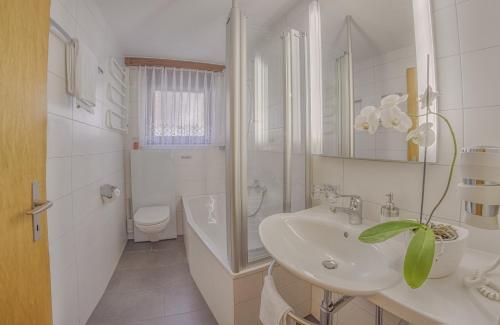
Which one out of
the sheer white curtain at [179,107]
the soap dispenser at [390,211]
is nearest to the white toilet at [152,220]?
the sheer white curtain at [179,107]

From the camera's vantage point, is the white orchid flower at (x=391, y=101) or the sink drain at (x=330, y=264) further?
the sink drain at (x=330, y=264)

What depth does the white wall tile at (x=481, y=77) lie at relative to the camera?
26.8 inches

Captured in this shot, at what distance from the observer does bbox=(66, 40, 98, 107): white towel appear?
120 centimetres

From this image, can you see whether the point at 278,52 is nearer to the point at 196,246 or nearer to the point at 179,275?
the point at 196,246

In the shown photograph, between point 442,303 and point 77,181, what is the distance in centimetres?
179

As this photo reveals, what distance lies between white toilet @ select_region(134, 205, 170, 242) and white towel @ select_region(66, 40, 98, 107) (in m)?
1.30

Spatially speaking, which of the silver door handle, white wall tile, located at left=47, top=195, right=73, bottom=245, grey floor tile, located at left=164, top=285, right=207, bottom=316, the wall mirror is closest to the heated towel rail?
white wall tile, located at left=47, top=195, right=73, bottom=245

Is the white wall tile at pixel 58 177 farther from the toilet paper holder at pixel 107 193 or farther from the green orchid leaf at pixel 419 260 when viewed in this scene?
the green orchid leaf at pixel 419 260

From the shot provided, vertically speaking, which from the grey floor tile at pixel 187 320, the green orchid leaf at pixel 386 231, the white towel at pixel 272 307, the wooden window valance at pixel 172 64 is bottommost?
the grey floor tile at pixel 187 320

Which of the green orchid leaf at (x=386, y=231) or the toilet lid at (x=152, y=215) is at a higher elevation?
the green orchid leaf at (x=386, y=231)

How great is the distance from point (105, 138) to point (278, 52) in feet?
5.49

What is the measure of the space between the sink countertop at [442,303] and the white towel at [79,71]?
1.71 meters

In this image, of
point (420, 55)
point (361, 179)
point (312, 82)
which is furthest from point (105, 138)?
point (420, 55)

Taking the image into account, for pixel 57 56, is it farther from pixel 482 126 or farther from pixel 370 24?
pixel 482 126
